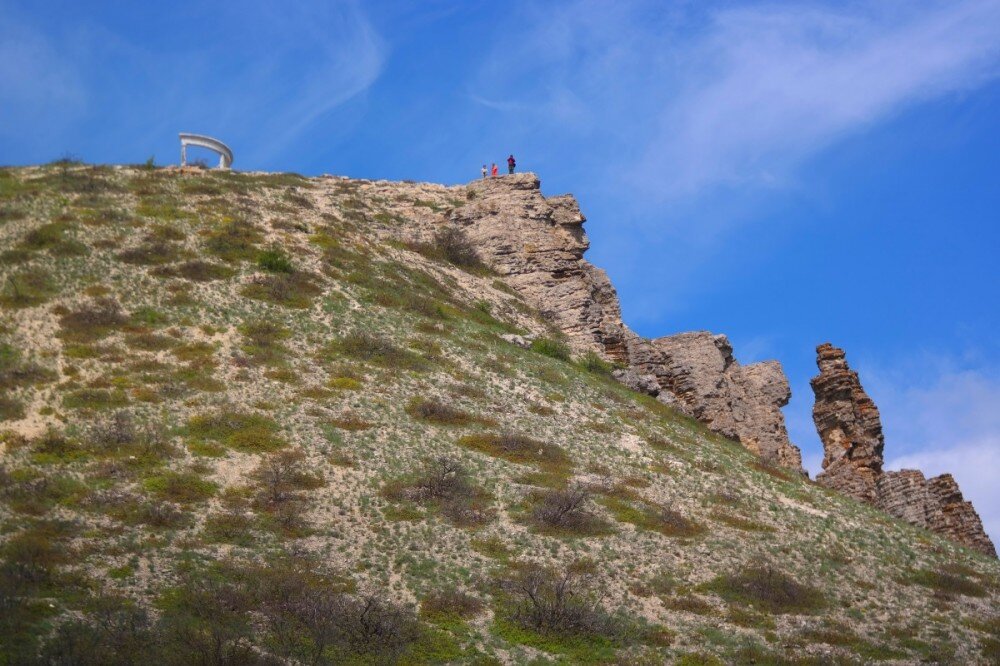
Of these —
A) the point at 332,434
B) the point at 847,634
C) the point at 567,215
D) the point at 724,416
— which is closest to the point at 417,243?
the point at 567,215

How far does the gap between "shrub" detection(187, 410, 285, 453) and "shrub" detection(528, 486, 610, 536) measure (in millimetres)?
11665

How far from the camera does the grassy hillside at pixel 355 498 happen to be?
34094mm

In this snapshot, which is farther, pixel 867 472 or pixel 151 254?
pixel 867 472

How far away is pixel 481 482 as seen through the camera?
4716 centimetres

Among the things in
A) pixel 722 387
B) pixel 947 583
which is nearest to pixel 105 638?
pixel 947 583

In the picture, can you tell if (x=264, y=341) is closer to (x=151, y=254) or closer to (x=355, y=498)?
(x=151, y=254)

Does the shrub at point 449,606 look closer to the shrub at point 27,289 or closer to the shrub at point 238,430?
the shrub at point 238,430

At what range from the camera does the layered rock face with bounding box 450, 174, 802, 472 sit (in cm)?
7900

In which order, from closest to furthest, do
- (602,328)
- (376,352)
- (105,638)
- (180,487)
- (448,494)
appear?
(105,638), (180,487), (448,494), (376,352), (602,328)

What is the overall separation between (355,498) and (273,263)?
88.4 ft

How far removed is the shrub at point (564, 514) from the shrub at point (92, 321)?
24319 millimetres

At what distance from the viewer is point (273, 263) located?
218ft

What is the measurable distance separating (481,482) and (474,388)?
11.4m

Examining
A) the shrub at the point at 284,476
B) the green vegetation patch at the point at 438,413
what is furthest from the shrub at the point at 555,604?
the green vegetation patch at the point at 438,413
